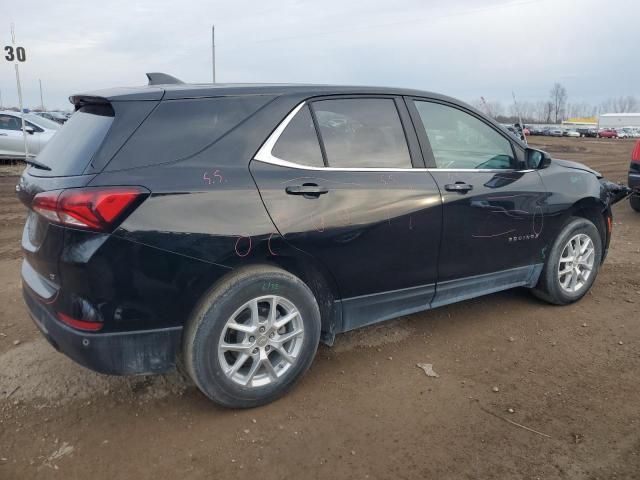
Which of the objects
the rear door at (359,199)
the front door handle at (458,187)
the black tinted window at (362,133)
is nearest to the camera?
the rear door at (359,199)

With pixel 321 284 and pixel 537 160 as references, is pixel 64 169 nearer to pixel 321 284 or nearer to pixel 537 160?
pixel 321 284

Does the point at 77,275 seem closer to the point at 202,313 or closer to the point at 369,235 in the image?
the point at 202,313

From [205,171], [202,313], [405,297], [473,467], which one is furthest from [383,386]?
[205,171]

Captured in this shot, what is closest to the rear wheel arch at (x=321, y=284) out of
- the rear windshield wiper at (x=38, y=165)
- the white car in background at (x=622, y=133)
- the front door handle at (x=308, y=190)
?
the front door handle at (x=308, y=190)

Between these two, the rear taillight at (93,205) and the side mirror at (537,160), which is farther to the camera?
the side mirror at (537,160)

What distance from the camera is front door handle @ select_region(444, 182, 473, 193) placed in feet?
11.4

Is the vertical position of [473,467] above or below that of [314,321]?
below

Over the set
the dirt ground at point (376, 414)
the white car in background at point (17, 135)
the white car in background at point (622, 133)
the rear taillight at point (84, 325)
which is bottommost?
the white car in background at point (622, 133)

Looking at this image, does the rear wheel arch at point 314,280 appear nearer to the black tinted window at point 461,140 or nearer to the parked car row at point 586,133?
the black tinted window at point 461,140

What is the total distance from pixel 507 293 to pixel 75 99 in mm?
3827

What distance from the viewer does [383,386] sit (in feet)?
10.6

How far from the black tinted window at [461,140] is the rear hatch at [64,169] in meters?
1.87

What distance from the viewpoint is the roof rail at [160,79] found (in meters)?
3.29

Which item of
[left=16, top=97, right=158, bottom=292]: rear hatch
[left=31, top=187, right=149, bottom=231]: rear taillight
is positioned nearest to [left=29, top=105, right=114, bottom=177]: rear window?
[left=16, top=97, right=158, bottom=292]: rear hatch
